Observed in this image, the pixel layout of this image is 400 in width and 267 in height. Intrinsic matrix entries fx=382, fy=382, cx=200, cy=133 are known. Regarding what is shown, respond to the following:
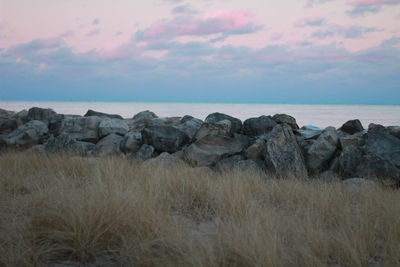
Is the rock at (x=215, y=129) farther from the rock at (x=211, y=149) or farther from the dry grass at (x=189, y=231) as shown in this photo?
the dry grass at (x=189, y=231)

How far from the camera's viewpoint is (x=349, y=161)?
7941 mm

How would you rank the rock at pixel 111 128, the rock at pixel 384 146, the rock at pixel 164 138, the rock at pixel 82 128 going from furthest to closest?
the rock at pixel 82 128, the rock at pixel 111 128, the rock at pixel 164 138, the rock at pixel 384 146

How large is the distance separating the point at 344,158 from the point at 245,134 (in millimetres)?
2615

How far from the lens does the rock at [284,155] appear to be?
7785 mm

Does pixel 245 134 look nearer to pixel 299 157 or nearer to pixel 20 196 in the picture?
pixel 299 157

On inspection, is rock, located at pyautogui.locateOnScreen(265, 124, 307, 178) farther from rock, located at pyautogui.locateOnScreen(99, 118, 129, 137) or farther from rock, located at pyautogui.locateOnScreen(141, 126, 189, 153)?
rock, located at pyautogui.locateOnScreen(99, 118, 129, 137)

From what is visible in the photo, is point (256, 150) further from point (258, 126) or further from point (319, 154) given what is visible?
point (319, 154)

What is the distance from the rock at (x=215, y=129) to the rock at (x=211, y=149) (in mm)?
187

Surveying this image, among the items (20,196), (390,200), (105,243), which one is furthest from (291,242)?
(20,196)

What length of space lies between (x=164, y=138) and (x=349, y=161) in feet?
13.7

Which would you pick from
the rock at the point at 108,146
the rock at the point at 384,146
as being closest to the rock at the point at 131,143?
the rock at the point at 108,146

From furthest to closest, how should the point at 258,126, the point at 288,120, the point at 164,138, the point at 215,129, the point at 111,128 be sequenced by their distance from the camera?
the point at 111,128, the point at 288,120, the point at 258,126, the point at 164,138, the point at 215,129

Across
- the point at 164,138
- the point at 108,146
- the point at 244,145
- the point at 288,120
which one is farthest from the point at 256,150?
the point at 108,146

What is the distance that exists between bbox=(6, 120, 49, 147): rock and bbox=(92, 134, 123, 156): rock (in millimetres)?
2320
